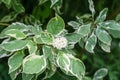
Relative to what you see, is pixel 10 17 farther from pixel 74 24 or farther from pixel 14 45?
pixel 14 45

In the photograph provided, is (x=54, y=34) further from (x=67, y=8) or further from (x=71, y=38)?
(x=67, y=8)

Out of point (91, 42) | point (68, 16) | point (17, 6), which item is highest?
point (17, 6)

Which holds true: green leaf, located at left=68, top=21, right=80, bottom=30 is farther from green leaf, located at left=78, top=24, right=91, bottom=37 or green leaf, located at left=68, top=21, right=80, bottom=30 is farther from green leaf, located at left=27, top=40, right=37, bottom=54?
green leaf, located at left=27, top=40, right=37, bottom=54

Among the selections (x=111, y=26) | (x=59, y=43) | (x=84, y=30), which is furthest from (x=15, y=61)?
Answer: (x=111, y=26)

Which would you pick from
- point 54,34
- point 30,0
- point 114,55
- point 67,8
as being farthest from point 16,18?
point 114,55

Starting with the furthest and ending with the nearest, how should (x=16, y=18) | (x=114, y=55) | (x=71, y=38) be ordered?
(x=114, y=55), (x=16, y=18), (x=71, y=38)

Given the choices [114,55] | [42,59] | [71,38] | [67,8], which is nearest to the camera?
[42,59]

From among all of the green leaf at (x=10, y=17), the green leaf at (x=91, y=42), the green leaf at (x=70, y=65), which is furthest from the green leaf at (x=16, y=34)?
the green leaf at (x=10, y=17)

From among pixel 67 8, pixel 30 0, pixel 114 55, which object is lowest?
pixel 114 55
